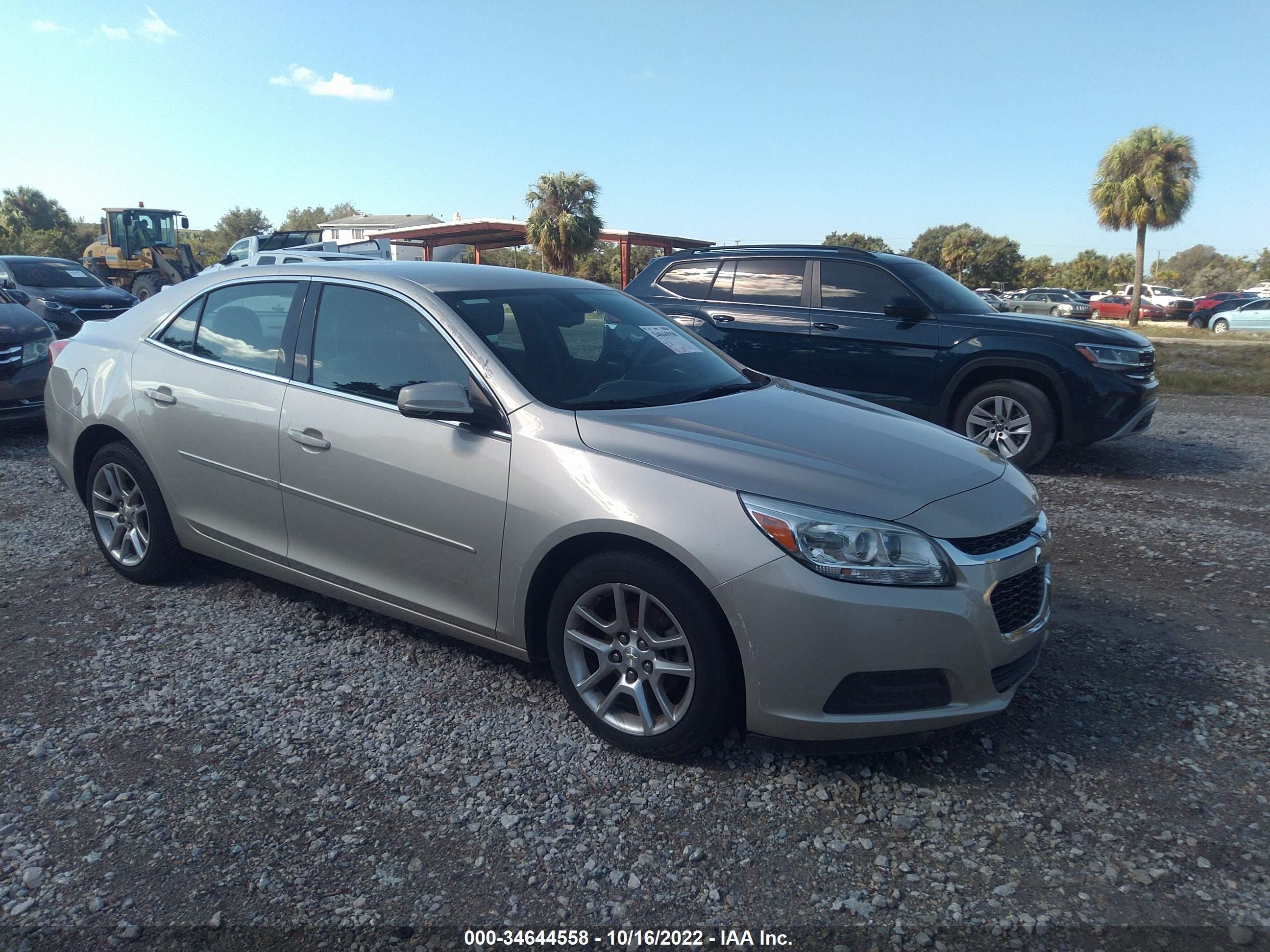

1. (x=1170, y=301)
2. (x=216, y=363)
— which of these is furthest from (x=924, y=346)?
(x=1170, y=301)

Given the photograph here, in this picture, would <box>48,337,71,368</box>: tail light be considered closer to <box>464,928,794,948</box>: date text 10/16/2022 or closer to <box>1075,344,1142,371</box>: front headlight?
<box>464,928,794,948</box>: date text 10/16/2022

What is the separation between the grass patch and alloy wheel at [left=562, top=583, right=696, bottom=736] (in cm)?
1202

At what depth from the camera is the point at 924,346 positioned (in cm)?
732

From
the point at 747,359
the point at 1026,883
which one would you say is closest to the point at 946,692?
the point at 1026,883

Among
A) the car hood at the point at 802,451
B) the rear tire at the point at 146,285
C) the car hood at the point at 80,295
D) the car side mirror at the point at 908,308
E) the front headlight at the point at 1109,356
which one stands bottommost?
the car hood at the point at 802,451

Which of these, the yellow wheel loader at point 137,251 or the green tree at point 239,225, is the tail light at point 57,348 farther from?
the green tree at point 239,225

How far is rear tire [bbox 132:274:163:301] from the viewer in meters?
26.7

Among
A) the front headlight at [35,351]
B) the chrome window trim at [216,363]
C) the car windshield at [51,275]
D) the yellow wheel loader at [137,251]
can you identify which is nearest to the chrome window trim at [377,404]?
the chrome window trim at [216,363]

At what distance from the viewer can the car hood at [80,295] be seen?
49.1ft

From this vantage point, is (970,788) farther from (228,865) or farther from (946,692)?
(228,865)

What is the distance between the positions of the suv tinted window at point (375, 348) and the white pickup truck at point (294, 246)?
1659cm

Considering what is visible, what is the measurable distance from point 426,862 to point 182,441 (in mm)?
2515

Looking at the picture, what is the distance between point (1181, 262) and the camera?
102 m

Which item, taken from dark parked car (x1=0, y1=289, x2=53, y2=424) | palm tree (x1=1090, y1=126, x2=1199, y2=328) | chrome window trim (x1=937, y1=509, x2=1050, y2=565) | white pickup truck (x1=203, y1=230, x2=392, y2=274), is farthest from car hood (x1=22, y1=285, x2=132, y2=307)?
palm tree (x1=1090, y1=126, x2=1199, y2=328)
